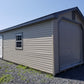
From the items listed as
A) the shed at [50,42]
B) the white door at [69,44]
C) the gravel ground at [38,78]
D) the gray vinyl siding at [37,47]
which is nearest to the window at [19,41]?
the shed at [50,42]

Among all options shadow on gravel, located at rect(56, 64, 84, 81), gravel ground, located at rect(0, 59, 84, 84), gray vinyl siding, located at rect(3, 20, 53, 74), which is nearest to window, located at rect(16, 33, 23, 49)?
gray vinyl siding, located at rect(3, 20, 53, 74)

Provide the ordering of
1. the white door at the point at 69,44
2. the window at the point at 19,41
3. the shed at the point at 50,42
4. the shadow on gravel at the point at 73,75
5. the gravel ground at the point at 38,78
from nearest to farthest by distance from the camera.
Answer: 1. the gravel ground at the point at 38,78
2. the shadow on gravel at the point at 73,75
3. the shed at the point at 50,42
4. the white door at the point at 69,44
5. the window at the point at 19,41

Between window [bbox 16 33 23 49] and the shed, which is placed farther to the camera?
window [bbox 16 33 23 49]

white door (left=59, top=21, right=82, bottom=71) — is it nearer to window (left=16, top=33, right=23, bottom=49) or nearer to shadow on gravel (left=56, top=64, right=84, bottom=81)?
shadow on gravel (left=56, top=64, right=84, bottom=81)

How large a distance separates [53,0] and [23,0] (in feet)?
Result: 7.59

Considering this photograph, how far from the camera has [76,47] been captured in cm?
595

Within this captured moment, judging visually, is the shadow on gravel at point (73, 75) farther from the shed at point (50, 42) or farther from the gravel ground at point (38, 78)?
the shed at point (50, 42)

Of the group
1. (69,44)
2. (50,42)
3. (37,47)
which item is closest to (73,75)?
(69,44)

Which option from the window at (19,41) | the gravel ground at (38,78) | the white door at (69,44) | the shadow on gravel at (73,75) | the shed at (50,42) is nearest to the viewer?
the gravel ground at (38,78)

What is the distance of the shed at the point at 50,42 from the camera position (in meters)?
4.07

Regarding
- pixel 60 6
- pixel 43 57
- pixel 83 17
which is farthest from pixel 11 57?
pixel 83 17

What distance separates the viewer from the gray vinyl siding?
4.14 m

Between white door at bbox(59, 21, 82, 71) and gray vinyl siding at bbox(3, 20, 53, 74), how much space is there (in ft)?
2.77

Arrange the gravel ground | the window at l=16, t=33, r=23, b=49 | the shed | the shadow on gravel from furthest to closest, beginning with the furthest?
the window at l=16, t=33, r=23, b=49, the shed, the shadow on gravel, the gravel ground
